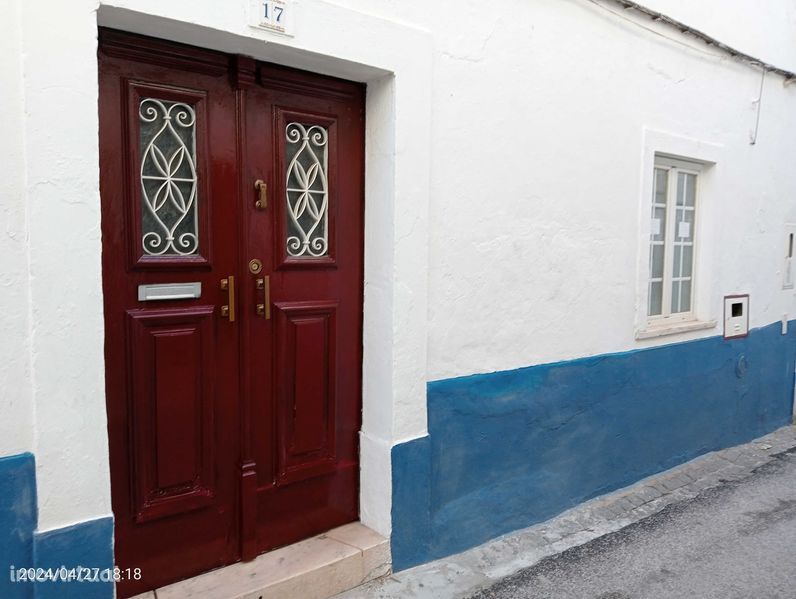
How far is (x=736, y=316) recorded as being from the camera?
543 centimetres

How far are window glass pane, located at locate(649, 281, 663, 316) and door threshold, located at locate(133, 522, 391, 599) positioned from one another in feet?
9.60

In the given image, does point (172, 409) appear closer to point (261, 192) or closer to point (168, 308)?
point (168, 308)

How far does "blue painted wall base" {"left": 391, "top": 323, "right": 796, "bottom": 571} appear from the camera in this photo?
329cm

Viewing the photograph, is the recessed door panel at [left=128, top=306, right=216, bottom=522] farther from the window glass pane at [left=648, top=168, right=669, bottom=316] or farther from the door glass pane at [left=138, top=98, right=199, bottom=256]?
the window glass pane at [left=648, top=168, right=669, bottom=316]

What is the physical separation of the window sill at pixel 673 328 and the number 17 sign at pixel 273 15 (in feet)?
10.4

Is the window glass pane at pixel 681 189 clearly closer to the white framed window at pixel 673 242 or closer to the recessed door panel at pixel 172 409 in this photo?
the white framed window at pixel 673 242

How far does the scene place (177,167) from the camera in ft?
8.52

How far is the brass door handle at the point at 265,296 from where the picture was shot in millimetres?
2838

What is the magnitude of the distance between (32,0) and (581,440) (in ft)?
12.2

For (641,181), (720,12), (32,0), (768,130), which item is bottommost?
(641,181)

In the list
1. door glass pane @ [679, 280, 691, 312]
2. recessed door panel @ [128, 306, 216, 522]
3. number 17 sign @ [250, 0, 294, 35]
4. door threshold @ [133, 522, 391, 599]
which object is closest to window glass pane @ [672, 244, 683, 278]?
door glass pane @ [679, 280, 691, 312]

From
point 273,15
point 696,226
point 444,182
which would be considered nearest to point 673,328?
point 696,226

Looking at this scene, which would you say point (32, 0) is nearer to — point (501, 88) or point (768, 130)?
point (501, 88)

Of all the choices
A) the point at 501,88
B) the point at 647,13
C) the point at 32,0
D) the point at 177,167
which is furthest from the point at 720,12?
the point at 32,0
